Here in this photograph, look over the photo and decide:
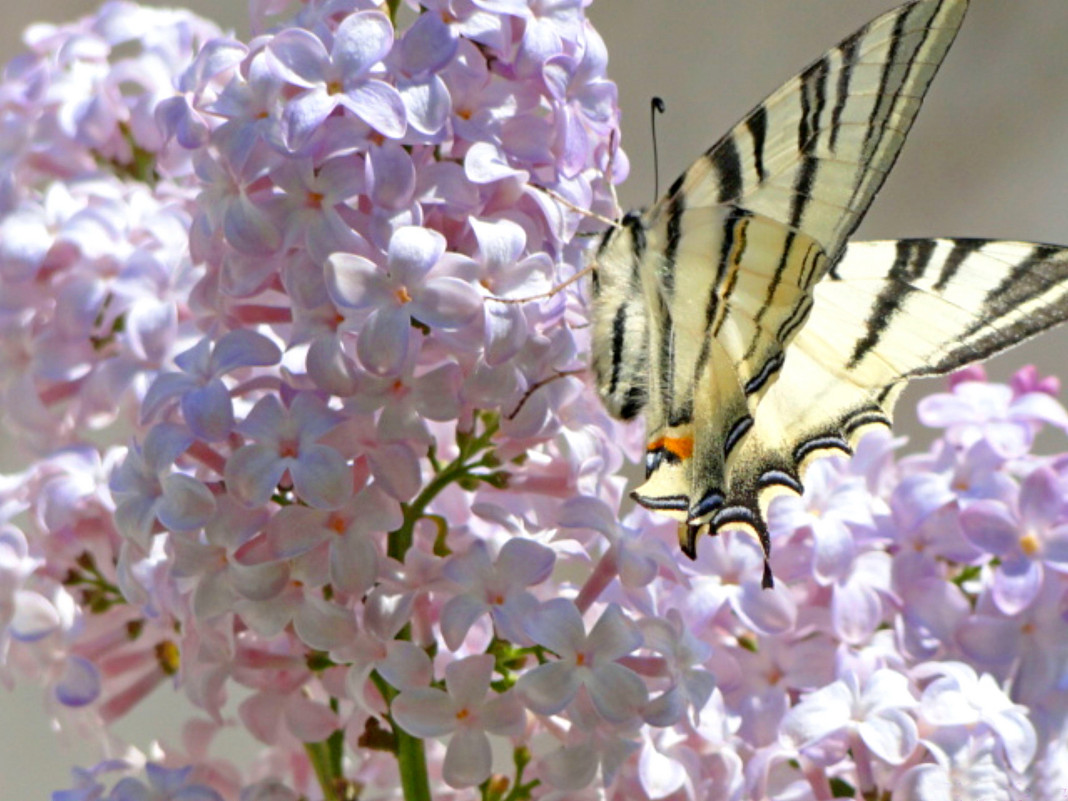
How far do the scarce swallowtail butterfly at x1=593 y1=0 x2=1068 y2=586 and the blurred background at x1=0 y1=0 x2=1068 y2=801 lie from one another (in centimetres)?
112

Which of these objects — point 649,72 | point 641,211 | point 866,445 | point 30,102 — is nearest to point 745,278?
point 641,211

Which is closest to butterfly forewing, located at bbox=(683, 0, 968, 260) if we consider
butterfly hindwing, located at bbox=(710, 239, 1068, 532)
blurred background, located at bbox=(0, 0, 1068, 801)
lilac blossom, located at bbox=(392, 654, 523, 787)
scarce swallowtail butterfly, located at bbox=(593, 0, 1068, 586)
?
scarce swallowtail butterfly, located at bbox=(593, 0, 1068, 586)

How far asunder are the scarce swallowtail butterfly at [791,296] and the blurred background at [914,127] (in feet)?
3.66

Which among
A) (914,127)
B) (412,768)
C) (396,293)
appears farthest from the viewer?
(914,127)

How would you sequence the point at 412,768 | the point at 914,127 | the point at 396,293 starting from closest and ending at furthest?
the point at 396,293, the point at 412,768, the point at 914,127

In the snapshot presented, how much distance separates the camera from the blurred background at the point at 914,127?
188cm

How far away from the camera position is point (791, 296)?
72 centimetres

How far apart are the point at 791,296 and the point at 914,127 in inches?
Result: 50.6

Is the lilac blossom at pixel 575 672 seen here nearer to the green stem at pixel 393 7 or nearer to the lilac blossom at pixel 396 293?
the lilac blossom at pixel 396 293

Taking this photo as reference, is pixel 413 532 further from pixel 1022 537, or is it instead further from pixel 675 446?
pixel 1022 537

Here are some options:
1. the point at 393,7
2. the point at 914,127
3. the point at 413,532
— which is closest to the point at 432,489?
the point at 413,532

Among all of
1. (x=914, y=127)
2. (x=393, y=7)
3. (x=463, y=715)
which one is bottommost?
(x=914, y=127)

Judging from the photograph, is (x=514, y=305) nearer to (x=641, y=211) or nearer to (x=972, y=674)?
(x=641, y=211)

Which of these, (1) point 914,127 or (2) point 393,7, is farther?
(1) point 914,127
